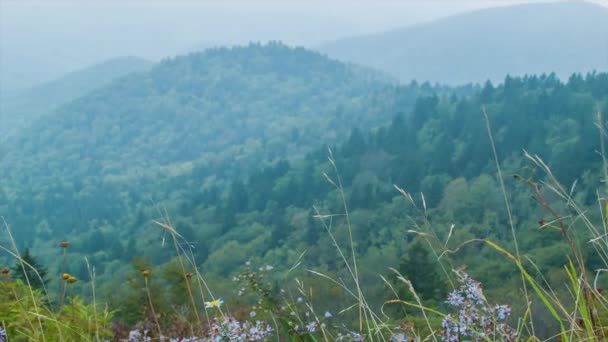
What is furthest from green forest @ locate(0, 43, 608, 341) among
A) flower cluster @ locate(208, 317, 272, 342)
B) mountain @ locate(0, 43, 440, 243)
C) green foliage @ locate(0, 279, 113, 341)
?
mountain @ locate(0, 43, 440, 243)

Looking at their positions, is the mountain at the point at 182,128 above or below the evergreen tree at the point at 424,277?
below

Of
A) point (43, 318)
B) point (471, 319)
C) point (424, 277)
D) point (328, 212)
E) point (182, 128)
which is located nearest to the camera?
point (471, 319)

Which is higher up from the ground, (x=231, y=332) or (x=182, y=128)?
(x=231, y=332)

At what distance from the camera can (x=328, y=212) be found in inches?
Result: 1893

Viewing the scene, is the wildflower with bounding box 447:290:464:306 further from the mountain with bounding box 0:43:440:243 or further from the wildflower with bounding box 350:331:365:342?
the mountain with bounding box 0:43:440:243

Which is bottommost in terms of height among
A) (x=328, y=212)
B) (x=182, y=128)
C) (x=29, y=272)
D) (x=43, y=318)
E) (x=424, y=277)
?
(x=182, y=128)

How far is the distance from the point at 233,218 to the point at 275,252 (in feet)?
45.9

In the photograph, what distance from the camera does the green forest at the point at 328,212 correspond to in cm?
211

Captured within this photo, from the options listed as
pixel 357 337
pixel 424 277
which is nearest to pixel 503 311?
pixel 357 337

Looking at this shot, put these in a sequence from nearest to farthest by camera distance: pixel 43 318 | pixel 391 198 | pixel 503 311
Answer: pixel 503 311 < pixel 43 318 < pixel 391 198

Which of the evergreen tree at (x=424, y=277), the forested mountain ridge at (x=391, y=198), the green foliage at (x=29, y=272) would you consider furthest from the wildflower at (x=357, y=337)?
the forested mountain ridge at (x=391, y=198)

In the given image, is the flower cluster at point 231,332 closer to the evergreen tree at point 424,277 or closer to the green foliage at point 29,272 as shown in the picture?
the green foliage at point 29,272

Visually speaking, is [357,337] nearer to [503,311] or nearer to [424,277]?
[503,311]

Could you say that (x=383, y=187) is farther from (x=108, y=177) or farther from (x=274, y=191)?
(x=108, y=177)
